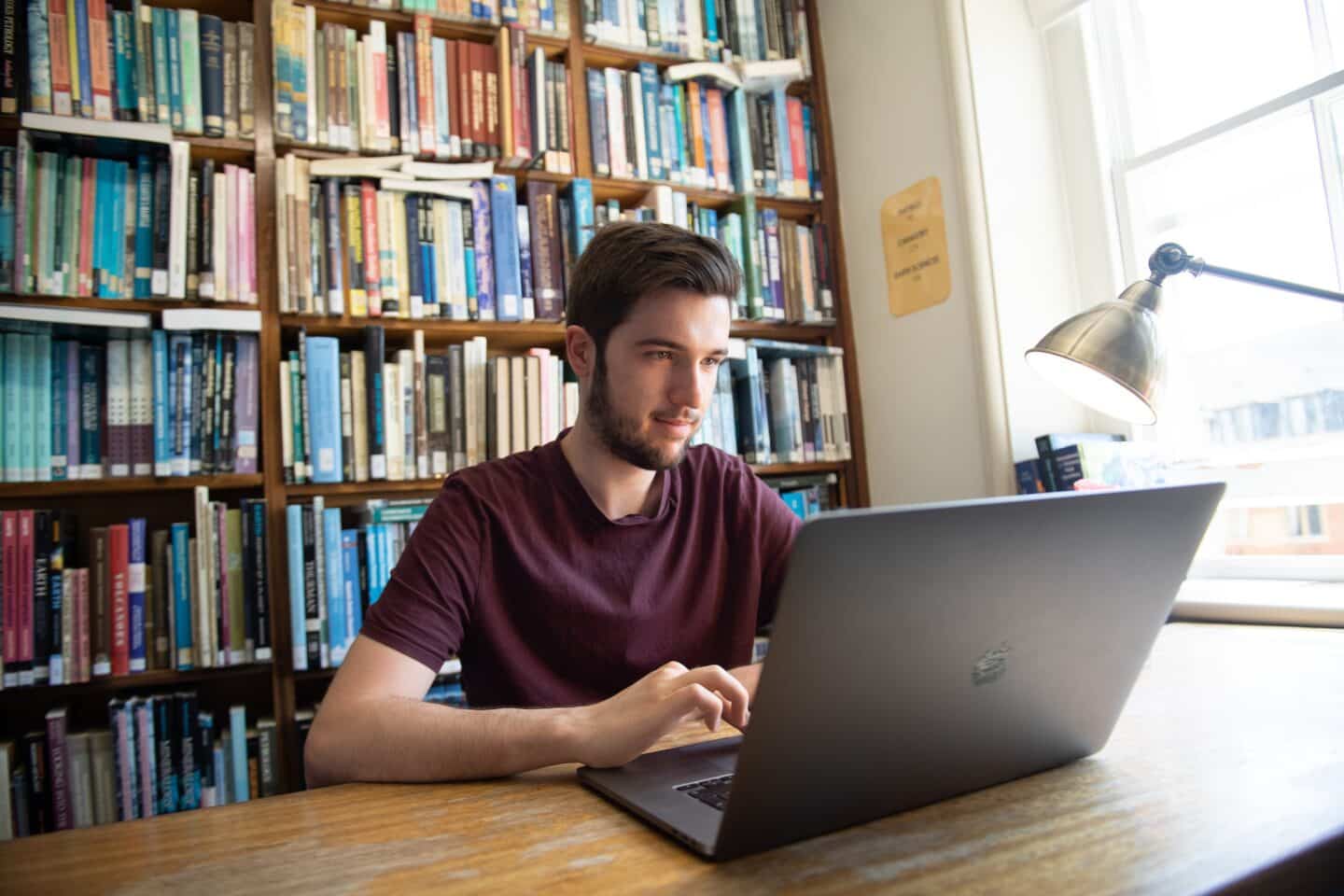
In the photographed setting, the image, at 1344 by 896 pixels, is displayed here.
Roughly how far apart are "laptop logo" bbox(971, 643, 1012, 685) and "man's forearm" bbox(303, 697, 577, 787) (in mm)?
361

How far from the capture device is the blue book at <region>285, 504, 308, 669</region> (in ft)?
5.72

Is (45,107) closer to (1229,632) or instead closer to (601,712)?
(601,712)

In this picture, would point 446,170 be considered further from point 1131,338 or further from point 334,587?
point 1131,338

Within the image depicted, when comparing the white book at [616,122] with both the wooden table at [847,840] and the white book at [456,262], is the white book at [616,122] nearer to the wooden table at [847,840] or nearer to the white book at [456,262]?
the white book at [456,262]

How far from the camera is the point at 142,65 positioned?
1744mm

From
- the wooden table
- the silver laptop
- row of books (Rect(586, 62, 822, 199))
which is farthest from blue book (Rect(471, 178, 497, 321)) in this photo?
the silver laptop

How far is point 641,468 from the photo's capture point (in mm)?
1292

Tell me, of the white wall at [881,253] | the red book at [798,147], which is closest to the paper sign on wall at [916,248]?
the white wall at [881,253]

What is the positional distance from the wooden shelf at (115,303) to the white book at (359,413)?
0.82 ft

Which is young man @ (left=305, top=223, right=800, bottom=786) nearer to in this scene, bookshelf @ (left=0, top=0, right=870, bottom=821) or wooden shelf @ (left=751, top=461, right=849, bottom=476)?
bookshelf @ (left=0, top=0, right=870, bottom=821)

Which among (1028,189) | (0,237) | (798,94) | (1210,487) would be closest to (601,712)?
(1210,487)

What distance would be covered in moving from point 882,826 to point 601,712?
270 millimetres

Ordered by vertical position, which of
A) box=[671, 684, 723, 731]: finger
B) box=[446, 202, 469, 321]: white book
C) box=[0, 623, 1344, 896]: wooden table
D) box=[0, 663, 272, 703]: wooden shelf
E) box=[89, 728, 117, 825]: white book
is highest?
box=[446, 202, 469, 321]: white book

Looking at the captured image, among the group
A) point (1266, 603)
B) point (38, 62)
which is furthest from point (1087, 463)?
point (38, 62)
